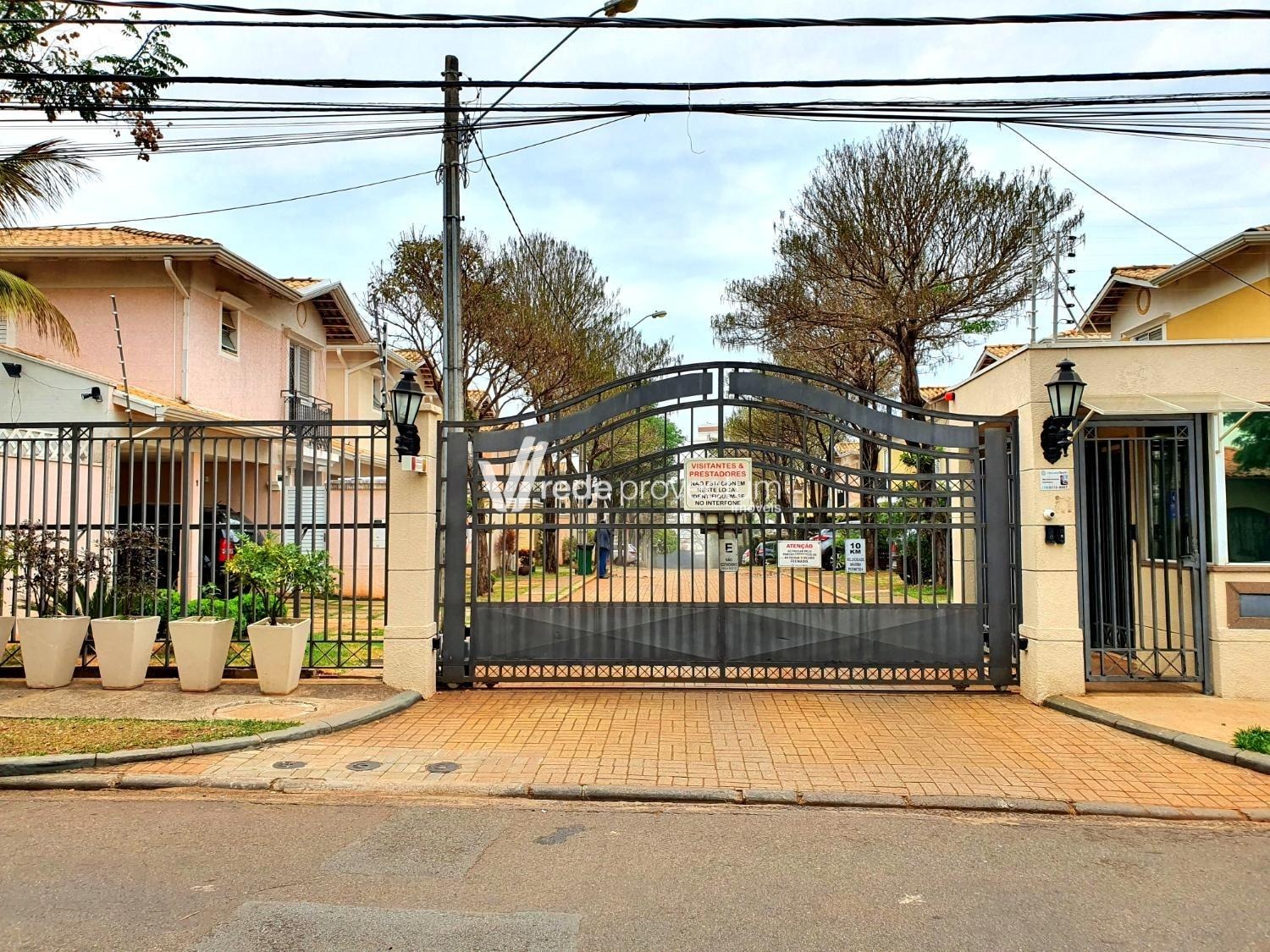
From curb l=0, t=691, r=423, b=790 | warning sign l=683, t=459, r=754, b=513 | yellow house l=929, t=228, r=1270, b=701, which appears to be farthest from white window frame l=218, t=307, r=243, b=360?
yellow house l=929, t=228, r=1270, b=701

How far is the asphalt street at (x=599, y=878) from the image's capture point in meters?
3.77

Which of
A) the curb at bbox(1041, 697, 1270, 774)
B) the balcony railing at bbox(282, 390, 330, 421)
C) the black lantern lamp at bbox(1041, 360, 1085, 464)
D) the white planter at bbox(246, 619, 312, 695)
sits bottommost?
the curb at bbox(1041, 697, 1270, 774)

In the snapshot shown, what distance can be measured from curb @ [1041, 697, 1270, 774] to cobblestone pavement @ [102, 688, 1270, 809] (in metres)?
0.07

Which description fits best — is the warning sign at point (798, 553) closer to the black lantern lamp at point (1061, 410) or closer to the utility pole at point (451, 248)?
the black lantern lamp at point (1061, 410)

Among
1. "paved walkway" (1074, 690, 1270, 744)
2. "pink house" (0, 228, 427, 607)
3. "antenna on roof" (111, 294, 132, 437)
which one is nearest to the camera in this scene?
"paved walkway" (1074, 690, 1270, 744)

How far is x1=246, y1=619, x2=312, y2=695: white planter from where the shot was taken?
8.16m

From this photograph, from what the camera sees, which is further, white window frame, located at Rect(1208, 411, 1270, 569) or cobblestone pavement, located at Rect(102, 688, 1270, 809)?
white window frame, located at Rect(1208, 411, 1270, 569)

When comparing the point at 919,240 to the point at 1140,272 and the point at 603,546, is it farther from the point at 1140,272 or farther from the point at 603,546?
the point at 603,546

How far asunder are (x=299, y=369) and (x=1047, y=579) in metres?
19.2

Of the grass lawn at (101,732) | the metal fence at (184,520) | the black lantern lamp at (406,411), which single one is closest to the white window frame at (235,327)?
the metal fence at (184,520)

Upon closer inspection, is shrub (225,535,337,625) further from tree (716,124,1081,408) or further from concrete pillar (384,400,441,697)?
tree (716,124,1081,408)

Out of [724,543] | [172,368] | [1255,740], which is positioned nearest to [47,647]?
[724,543]

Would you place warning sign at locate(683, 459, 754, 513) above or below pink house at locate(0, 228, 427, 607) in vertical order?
below

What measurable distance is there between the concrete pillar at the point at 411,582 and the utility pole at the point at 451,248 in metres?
1.77
